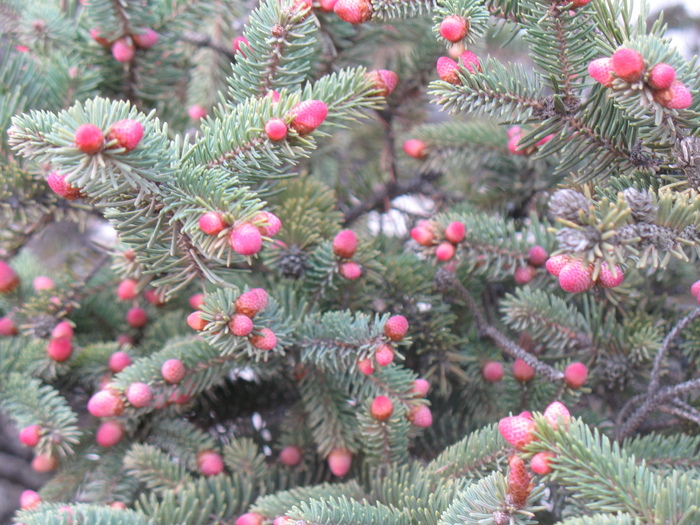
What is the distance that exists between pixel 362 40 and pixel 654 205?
1.58 feet

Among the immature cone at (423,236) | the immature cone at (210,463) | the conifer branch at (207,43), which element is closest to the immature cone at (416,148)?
the immature cone at (423,236)

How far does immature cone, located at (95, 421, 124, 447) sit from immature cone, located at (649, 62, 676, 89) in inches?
27.4

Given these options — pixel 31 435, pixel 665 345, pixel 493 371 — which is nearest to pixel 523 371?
pixel 493 371

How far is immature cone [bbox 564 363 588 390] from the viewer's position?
596mm

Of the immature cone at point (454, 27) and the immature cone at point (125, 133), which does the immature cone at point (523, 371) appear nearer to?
the immature cone at point (454, 27)

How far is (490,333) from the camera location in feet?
2.29

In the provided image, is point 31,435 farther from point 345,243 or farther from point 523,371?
point 523,371

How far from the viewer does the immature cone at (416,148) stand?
0.85 m

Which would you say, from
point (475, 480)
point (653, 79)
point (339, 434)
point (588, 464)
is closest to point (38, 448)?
point (339, 434)

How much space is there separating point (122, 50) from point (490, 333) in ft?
1.94

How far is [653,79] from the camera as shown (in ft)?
1.34

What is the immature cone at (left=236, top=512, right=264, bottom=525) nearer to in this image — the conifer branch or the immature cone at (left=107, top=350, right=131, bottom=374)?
the immature cone at (left=107, top=350, right=131, bottom=374)

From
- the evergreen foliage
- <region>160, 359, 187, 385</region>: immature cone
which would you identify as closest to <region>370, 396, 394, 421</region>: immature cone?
the evergreen foliage

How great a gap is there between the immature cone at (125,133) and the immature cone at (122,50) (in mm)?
375
